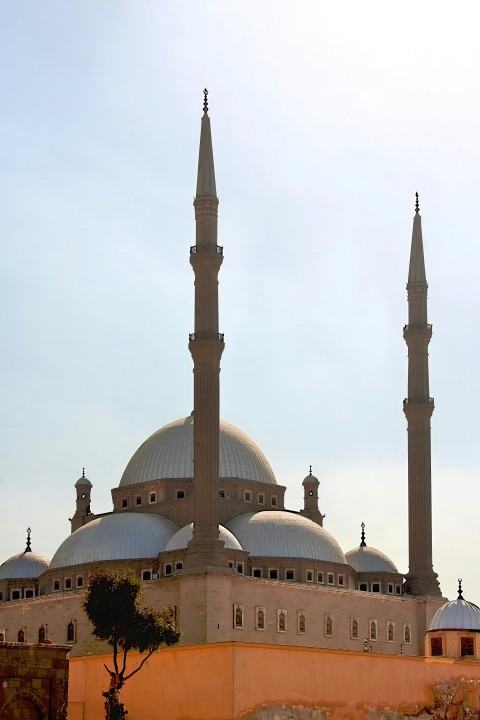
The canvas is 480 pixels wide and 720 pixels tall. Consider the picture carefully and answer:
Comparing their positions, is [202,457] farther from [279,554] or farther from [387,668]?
[387,668]

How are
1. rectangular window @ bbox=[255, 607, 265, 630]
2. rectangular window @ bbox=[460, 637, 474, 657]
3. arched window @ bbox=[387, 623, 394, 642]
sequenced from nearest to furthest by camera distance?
1. rectangular window @ bbox=[460, 637, 474, 657]
2. rectangular window @ bbox=[255, 607, 265, 630]
3. arched window @ bbox=[387, 623, 394, 642]

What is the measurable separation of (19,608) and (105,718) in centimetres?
2078

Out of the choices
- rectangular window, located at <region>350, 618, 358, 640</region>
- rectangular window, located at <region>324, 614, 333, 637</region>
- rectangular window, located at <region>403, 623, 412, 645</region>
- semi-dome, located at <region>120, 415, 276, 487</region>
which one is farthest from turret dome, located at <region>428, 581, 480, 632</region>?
semi-dome, located at <region>120, 415, 276, 487</region>

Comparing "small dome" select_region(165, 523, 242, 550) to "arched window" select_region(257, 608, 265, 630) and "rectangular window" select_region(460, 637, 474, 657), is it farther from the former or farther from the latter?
"rectangular window" select_region(460, 637, 474, 657)

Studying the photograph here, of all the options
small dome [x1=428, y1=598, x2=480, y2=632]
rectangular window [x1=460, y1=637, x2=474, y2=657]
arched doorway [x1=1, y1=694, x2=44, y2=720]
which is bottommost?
arched doorway [x1=1, y1=694, x2=44, y2=720]

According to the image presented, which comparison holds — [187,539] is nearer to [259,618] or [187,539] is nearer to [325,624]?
[259,618]

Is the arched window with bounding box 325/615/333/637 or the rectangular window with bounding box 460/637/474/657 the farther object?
the arched window with bounding box 325/615/333/637

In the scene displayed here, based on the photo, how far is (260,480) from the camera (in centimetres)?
6375

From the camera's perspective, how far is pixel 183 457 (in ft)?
206

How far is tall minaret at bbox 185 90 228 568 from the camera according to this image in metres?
54.0

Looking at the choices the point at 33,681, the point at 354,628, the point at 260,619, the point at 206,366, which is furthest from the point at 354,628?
the point at 33,681

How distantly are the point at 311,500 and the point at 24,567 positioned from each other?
526 inches

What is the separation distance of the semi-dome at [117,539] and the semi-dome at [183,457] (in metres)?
2.45

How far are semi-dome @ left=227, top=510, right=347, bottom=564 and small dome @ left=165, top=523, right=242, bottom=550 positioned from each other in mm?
1439
